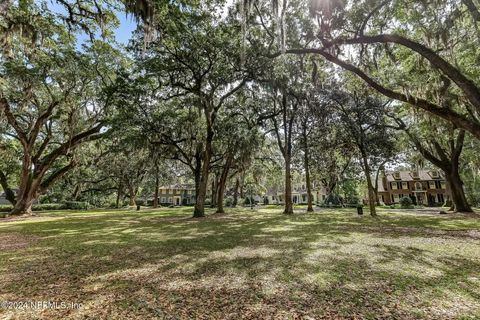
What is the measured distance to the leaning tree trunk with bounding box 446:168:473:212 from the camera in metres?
18.4

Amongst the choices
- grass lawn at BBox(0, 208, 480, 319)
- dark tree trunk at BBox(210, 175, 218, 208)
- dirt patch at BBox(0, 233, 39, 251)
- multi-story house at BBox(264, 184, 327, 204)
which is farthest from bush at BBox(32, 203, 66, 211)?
multi-story house at BBox(264, 184, 327, 204)

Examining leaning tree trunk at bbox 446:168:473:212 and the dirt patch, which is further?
leaning tree trunk at bbox 446:168:473:212

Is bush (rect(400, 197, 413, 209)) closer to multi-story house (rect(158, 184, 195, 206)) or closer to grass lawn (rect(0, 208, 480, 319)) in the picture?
grass lawn (rect(0, 208, 480, 319))

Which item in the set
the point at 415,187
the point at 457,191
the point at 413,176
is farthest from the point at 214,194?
the point at 413,176

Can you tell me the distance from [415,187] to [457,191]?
30.6m

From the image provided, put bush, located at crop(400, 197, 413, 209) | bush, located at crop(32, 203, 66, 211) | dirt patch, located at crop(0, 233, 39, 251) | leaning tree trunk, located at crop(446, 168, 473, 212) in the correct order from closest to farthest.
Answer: dirt patch, located at crop(0, 233, 39, 251), leaning tree trunk, located at crop(446, 168, 473, 212), bush, located at crop(400, 197, 413, 209), bush, located at crop(32, 203, 66, 211)

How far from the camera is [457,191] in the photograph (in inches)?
749

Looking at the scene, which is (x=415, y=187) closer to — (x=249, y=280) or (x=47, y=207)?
(x=249, y=280)

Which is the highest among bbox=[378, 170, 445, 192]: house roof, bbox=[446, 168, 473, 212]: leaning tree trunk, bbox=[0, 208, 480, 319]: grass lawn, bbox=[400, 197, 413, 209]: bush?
bbox=[378, 170, 445, 192]: house roof

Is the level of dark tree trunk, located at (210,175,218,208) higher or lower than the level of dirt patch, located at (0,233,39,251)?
higher

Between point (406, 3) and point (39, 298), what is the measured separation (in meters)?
13.2

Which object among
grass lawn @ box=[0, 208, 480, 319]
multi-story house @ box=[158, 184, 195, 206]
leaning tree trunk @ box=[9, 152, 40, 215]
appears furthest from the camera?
multi-story house @ box=[158, 184, 195, 206]

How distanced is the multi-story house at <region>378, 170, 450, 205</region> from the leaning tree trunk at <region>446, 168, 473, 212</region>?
78.7 feet

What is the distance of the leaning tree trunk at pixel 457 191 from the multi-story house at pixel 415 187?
23993 millimetres
